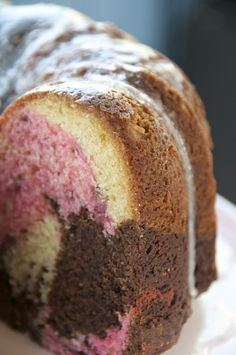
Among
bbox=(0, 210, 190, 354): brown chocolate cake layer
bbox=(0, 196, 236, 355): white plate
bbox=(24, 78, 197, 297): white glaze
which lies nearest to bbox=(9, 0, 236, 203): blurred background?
bbox=(0, 196, 236, 355): white plate

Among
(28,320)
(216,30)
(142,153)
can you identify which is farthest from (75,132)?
(216,30)

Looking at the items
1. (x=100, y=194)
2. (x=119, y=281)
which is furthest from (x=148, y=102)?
(x=119, y=281)

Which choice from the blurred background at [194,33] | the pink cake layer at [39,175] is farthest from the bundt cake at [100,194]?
the blurred background at [194,33]

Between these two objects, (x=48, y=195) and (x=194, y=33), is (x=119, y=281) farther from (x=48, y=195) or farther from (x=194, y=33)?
(x=194, y=33)

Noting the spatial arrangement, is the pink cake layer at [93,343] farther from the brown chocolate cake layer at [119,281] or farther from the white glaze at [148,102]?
the white glaze at [148,102]

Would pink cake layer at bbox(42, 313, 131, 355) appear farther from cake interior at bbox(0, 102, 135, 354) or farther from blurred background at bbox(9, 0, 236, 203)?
blurred background at bbox(9, 0, 236, 203)

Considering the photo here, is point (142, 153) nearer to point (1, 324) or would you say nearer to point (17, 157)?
point (17, 157)

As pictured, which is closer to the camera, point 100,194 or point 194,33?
point 100,194
